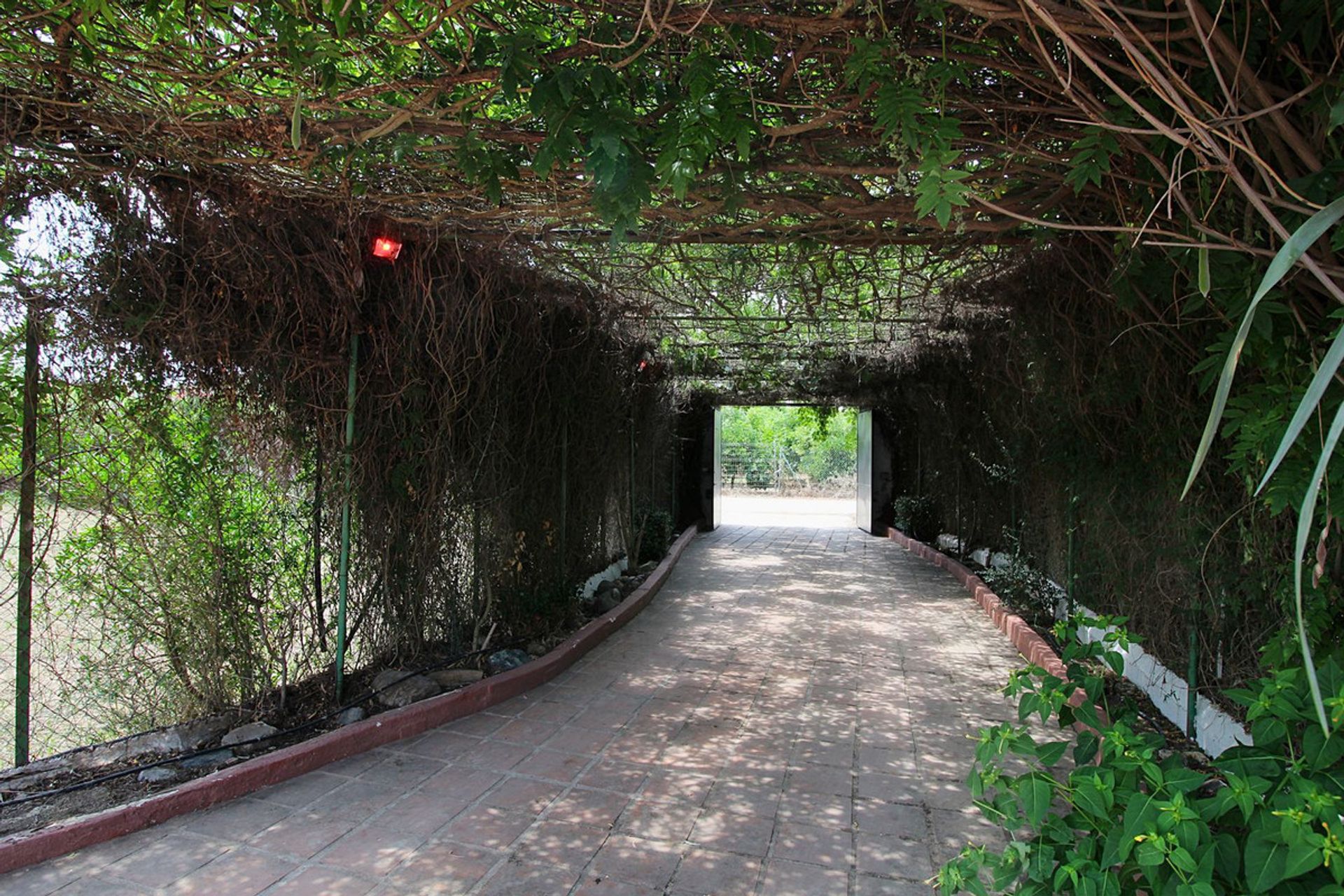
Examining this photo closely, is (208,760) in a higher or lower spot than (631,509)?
lower

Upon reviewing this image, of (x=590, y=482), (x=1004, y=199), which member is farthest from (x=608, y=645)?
(x=1004, y=199)

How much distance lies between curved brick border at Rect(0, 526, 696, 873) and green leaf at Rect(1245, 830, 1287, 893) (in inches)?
128

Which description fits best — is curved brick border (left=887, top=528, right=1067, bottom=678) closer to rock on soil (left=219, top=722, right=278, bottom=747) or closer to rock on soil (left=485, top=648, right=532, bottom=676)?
rock on soil (left=485, top=648, right=532, bottom=676)

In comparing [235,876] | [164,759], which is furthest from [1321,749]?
[164,759]

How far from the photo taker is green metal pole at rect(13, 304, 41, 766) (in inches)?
114

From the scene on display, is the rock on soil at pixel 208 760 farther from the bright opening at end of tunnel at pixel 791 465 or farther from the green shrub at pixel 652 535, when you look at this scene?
the bright opening at end of tunnel at pixel 791 465

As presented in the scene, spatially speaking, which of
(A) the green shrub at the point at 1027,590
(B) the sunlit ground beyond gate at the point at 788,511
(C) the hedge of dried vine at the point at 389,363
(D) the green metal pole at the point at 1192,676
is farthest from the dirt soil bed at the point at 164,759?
(B) the sunlit ground beyond gate at the point at 788,511

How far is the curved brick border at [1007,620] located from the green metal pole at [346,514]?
3249mm

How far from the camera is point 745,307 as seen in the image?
7.56 metres

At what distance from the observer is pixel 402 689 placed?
3971 millimetres

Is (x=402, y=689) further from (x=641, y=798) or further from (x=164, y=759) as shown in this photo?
(x=641, y=798)

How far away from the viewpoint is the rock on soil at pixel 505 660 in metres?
4.49

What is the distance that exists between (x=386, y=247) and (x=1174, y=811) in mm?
3758

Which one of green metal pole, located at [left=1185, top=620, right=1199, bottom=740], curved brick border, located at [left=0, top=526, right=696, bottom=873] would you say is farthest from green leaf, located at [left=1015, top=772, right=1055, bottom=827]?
curved brick border, located at [left=0, top=526, right=696, bottom=873]
